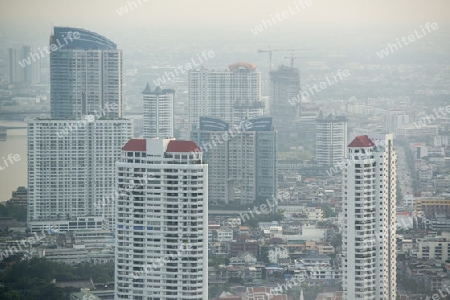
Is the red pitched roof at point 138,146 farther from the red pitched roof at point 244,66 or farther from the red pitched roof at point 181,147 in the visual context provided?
the red pitched roof at point 244,66

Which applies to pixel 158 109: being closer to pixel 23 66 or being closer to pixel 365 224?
pixel 23 66

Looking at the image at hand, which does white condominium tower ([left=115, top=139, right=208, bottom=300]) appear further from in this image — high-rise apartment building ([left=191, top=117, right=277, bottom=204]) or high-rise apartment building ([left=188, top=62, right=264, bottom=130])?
high-rise apartment building ([left=188, top=62, right=264, bottom=130])

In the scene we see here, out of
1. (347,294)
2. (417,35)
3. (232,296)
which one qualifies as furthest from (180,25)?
(347,294)

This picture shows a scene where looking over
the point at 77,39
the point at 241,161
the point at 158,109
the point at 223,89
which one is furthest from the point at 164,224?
the point at 223,89

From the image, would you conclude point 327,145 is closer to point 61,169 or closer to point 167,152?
point 61,169

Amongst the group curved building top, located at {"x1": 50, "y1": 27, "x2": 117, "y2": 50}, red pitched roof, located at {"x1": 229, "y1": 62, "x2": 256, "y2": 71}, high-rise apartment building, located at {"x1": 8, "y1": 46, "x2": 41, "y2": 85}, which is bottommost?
high-rise apartment building, located at {"x1": 8, "y1": 46, "x2": 41, "y2": 85}

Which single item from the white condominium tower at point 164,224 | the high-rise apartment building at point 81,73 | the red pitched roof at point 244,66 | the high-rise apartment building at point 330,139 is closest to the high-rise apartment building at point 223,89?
the red pitched roof at point 244,66

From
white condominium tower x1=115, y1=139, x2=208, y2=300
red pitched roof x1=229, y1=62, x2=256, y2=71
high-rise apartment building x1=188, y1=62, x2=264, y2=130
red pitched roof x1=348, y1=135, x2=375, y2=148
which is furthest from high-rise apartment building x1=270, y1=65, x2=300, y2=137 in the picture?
white condominium tower x1=115, y1=139, x2=208, y2=300
